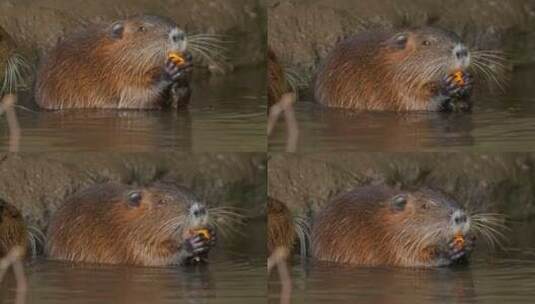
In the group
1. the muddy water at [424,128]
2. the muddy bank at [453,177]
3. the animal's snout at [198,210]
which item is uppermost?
the muddy water at [424,128]

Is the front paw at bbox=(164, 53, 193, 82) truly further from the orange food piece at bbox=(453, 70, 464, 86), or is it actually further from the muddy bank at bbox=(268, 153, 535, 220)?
the orange food piece at bbox=(453, 70, 464, 86)

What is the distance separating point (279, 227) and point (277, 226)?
1cm

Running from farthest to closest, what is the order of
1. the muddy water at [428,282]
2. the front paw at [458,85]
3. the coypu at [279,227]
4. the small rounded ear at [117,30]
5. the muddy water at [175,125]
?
the small rounded ear at [117,30] < the front paw at [458,85] < the muddy water at [175,125] < the coypu at [279,227] < the muddy water at [428,282]

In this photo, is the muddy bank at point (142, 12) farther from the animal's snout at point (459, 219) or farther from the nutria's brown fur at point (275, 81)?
the animal's snout at point (459, 219)

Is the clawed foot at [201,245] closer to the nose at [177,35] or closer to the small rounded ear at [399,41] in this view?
the nose at [177,35]

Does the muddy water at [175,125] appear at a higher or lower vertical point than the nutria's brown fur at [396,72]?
lower

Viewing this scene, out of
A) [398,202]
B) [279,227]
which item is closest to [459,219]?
[398,202]

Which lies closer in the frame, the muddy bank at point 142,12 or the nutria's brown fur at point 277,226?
the nutria's brown fur at point 277,226

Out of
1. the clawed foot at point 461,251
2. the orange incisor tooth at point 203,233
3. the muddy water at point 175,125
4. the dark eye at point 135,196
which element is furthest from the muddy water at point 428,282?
the dark eye at point 135,196

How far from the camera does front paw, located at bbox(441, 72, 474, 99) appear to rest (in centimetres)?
904

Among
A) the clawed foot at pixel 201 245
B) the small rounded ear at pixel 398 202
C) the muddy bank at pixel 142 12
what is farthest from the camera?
the muddy bank at pixel 142 12

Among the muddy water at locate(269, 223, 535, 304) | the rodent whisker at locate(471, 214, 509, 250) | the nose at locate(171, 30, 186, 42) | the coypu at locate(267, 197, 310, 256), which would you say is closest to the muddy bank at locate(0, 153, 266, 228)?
the coypu at locate(267, 197, 310, 256)

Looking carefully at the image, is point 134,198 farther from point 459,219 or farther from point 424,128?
point 459,219

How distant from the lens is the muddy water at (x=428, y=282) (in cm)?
813
